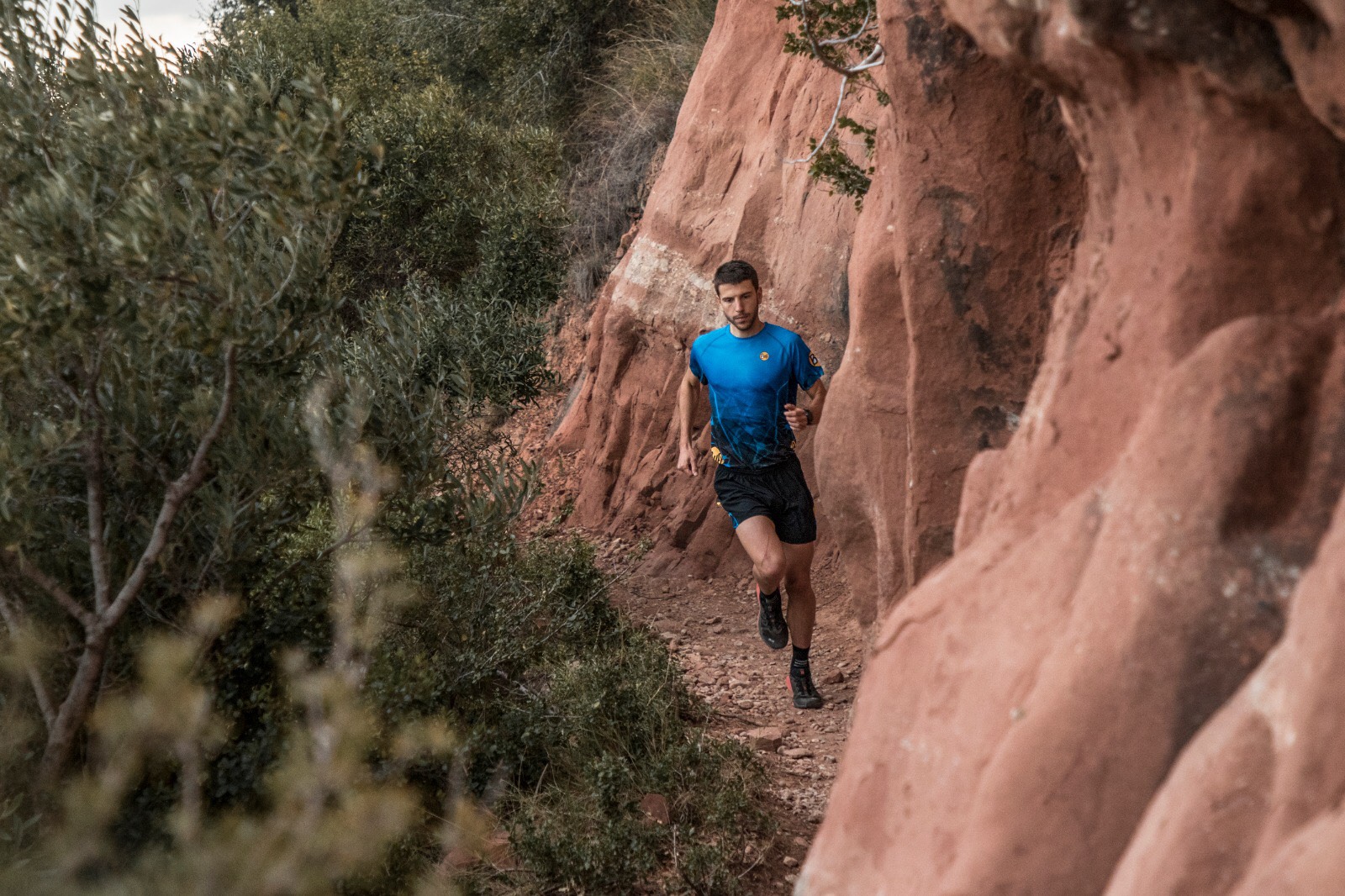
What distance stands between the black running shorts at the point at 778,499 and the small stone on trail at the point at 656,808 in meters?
1.81

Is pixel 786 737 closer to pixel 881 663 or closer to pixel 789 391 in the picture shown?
pixel 789 391

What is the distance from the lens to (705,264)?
32.9ft

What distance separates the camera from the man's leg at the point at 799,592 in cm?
700

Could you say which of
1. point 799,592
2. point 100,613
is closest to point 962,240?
point 799,592

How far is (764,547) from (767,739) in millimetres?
1043

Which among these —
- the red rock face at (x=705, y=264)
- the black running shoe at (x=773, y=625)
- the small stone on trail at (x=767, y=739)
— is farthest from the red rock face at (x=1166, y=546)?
the red rock face at (x=705, y=264)

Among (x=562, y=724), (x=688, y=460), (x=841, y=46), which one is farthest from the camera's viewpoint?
(x=841, y=46)

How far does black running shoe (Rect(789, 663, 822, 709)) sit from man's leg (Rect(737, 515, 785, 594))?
63 centimetres

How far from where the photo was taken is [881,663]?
10.8 feet

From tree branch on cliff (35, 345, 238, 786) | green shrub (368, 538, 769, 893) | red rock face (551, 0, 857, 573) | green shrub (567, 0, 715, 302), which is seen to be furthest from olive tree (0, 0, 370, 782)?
green shrub (567, 0, 715, 302)

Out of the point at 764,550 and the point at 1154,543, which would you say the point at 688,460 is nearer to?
the point at 764,550

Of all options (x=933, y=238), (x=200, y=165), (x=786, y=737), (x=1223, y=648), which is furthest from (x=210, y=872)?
(x=786, y=737)

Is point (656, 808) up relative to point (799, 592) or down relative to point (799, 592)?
down

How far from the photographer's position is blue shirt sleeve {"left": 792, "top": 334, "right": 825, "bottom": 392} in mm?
6941
